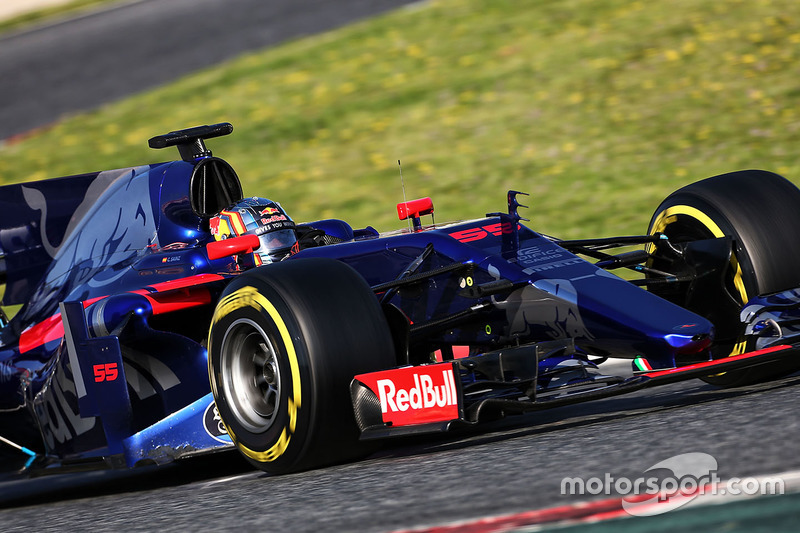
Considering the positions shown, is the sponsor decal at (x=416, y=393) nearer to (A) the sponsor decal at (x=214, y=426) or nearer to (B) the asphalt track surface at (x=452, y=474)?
(B) the asphalt track surface at (x=452, y=474)

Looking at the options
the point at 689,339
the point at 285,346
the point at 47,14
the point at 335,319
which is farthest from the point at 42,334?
the point at 47,14

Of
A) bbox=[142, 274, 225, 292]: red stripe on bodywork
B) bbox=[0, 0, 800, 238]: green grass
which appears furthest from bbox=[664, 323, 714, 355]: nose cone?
bbox=[0, 0, 800, 238]: green grass

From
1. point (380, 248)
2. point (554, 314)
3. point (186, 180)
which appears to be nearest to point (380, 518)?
point (554, 314)

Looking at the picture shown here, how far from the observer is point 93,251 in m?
6.64

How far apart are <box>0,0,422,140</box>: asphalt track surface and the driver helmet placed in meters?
9.87

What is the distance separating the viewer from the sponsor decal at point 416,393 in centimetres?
434

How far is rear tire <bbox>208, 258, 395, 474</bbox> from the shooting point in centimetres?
443

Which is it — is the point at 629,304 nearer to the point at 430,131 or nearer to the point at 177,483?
the point at 177,483

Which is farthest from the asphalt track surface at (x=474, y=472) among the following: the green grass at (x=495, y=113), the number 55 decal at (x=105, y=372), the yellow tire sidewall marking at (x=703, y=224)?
the green grass at (x=495, y=113)

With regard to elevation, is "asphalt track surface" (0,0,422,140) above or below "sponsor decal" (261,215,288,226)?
above

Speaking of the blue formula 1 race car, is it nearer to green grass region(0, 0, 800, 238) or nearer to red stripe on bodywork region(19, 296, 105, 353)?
red stripe on bodywork region(19, 296, 105, 353)

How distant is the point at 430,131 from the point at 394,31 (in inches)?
110

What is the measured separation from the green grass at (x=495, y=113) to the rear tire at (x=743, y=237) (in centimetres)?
385

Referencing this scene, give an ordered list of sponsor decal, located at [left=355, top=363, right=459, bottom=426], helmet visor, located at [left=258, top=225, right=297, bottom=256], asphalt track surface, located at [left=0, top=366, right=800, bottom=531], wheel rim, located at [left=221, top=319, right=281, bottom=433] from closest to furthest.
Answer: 1. asphalt track surface, located at [left=0, top=366, right=800, bottom=531]
2. sponsor decal, located at [left=355, top=363, right=459, bottom=426]
3. wheel rim, located at [left=221, top=319, right=281, bottom=433]
4. helmet visor, located at [left=258, top=225, right=297, bottom=256]
